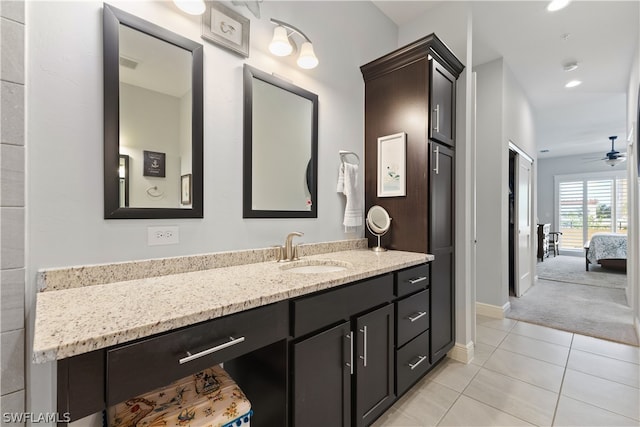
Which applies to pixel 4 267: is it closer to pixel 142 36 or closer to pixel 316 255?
pixel 142 36

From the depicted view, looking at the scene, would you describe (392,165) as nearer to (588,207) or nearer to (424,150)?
(424,150)

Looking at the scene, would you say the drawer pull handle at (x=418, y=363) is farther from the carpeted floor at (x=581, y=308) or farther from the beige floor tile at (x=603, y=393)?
the carpeted floor at (x=581, y=308)

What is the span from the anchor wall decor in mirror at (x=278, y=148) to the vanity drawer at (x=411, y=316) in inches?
32.9

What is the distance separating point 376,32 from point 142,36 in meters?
1.98

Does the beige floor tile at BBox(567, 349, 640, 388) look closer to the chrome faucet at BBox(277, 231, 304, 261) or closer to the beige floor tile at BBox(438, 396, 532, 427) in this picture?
the beige floor tile at BBox(438, 396, 532, 427)

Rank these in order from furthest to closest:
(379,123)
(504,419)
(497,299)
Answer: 1. (497,299)
2. (379,123)
3. (504,419)

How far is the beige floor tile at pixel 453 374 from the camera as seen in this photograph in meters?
1.97

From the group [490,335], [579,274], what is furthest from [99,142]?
[579,274]

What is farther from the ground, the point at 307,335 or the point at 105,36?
the point at 105,36

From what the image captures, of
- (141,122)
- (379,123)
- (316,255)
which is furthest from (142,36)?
(379,123)

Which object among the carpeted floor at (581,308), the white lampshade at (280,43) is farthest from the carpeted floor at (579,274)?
the white lampshade at (280,43)

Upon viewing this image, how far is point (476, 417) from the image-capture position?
1.64m

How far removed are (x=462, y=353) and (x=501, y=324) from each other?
1.13 metres

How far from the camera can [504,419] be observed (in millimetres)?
1628
